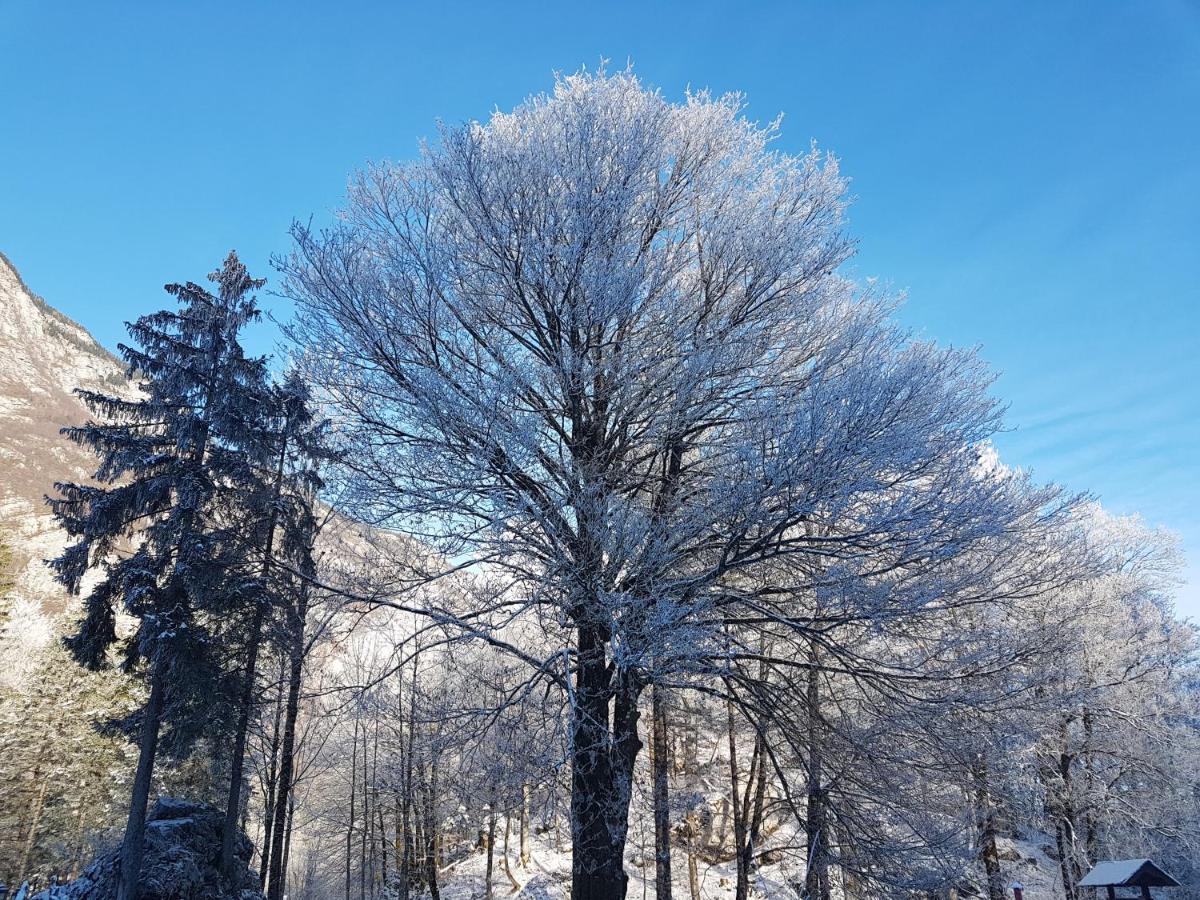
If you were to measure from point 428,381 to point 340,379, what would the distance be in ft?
3.22

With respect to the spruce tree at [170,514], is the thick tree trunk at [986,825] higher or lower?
lower

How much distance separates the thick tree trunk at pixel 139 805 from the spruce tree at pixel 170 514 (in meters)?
0.03

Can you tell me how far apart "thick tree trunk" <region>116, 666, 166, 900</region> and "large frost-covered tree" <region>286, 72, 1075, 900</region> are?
7.93m

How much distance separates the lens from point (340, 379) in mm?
5930

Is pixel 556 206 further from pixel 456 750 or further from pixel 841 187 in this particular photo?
pixel 456 750

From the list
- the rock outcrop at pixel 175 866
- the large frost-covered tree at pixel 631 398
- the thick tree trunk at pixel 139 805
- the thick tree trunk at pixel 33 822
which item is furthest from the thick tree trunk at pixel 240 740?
the thick tree trunk at pixel 33 822

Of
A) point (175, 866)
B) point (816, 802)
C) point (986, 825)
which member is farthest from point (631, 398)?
point (175, 866)

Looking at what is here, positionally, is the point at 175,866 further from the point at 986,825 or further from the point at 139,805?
the point at 986,825

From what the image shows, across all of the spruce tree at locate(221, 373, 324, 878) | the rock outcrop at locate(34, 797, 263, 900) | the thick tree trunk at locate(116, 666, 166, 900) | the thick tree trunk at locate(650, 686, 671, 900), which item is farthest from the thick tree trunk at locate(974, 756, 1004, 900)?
the rock outcrop at locate(34, 797, 263, 900)

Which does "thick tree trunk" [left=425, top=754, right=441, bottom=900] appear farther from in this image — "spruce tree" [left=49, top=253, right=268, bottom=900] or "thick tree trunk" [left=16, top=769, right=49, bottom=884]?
"thick tree trunk" [left=16, top=769, right=49, bottom=884]

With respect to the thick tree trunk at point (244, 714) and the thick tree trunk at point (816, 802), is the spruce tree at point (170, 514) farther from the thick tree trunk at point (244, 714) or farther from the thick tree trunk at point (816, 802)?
the thick tree trunk at point (816, 802)

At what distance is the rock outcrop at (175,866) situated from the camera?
10695mm

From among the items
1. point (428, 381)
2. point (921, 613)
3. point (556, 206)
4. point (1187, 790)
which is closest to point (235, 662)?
point (428, 381)

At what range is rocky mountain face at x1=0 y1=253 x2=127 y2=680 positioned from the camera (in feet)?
243
